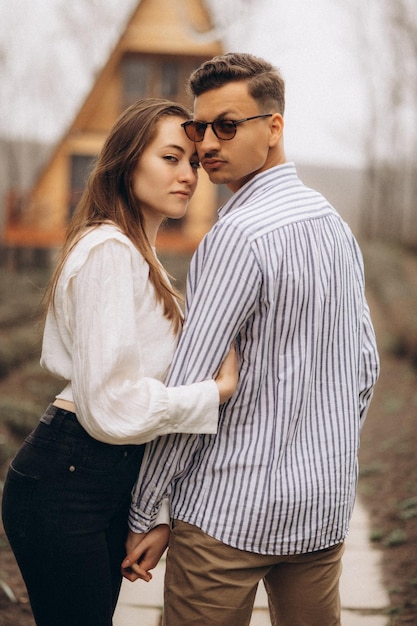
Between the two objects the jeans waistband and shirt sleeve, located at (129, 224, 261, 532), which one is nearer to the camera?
shirt sleeve, located at (129, 224, 261, 532)

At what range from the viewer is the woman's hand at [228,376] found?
2.01 metres

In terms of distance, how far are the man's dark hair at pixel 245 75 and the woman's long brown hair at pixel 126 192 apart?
16 cm

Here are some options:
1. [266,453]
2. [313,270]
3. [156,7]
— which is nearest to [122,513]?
[266,453]

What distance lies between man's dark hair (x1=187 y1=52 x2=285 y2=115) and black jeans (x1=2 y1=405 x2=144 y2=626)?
1.01 meters

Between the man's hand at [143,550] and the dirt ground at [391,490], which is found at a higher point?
the man's hand at [143,550]

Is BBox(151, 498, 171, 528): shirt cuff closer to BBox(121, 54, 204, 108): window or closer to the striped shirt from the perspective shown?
the striped shirt

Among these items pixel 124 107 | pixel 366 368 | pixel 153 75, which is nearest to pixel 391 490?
pixel 366 368

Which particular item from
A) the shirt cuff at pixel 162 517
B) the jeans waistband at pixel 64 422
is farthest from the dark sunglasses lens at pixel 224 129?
the shirt cuff at pixel 162 517

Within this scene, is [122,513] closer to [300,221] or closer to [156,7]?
[300,221]

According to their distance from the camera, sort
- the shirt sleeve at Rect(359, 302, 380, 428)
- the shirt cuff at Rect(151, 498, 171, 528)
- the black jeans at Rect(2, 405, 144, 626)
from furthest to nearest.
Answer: the shirt sleeve at Rect(359, 302, 380, 428)
the shirt cuff at Rect(151, 498, 171, 528)
the black jeans at Rect(2, 405, 144, 626)

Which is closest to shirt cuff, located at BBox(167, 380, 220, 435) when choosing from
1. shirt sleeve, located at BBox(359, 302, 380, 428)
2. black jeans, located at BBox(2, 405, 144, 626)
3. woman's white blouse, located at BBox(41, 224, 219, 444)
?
woman's white blouse, located at BBox(41, 224, 219, 444)

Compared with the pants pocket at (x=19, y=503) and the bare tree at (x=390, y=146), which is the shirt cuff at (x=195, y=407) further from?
the bare tree at (x=390, y=146)

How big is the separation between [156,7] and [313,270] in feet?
47.2

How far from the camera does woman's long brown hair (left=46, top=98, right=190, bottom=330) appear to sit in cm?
220
